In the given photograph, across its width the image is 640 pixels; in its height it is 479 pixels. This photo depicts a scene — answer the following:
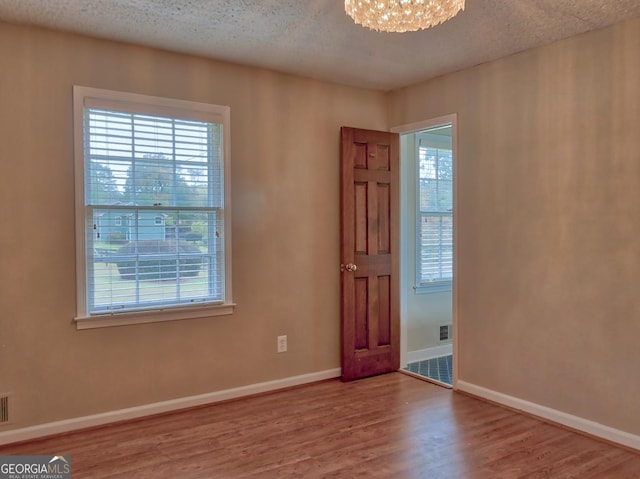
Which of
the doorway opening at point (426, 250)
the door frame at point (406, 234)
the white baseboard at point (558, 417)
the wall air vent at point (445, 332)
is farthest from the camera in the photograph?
the wall air vent at point (445, 332)

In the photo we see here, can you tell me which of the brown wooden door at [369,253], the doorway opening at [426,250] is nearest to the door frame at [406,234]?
the doorway opening at [426,250]

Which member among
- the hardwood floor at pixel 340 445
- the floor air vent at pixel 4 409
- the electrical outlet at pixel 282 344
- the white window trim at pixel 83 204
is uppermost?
the white window trim at pixel 83 204

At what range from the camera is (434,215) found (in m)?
4.87

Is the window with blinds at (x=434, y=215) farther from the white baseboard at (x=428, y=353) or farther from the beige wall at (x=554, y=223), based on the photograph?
the beige wall at (x=554, y=223)

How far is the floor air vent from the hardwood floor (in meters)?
0.17

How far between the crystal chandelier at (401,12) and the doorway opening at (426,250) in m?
2.38

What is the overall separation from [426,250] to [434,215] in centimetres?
38

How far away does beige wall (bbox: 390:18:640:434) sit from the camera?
281 cm

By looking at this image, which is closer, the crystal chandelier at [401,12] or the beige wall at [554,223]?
the crystal chandelier at [401,12]

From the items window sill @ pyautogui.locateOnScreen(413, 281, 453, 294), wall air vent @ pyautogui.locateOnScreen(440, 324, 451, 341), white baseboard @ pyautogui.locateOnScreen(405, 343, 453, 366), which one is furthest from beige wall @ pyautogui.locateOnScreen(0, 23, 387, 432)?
wall air vent @ pyautogui.locateOnScreen(440, 324, 451, 341)

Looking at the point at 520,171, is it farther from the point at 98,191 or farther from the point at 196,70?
the point at 98,191

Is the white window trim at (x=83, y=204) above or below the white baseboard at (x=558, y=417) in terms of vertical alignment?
above

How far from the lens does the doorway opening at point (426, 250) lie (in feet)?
14.9

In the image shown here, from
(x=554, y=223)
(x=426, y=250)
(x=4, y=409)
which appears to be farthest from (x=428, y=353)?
(x=4, y=409)
